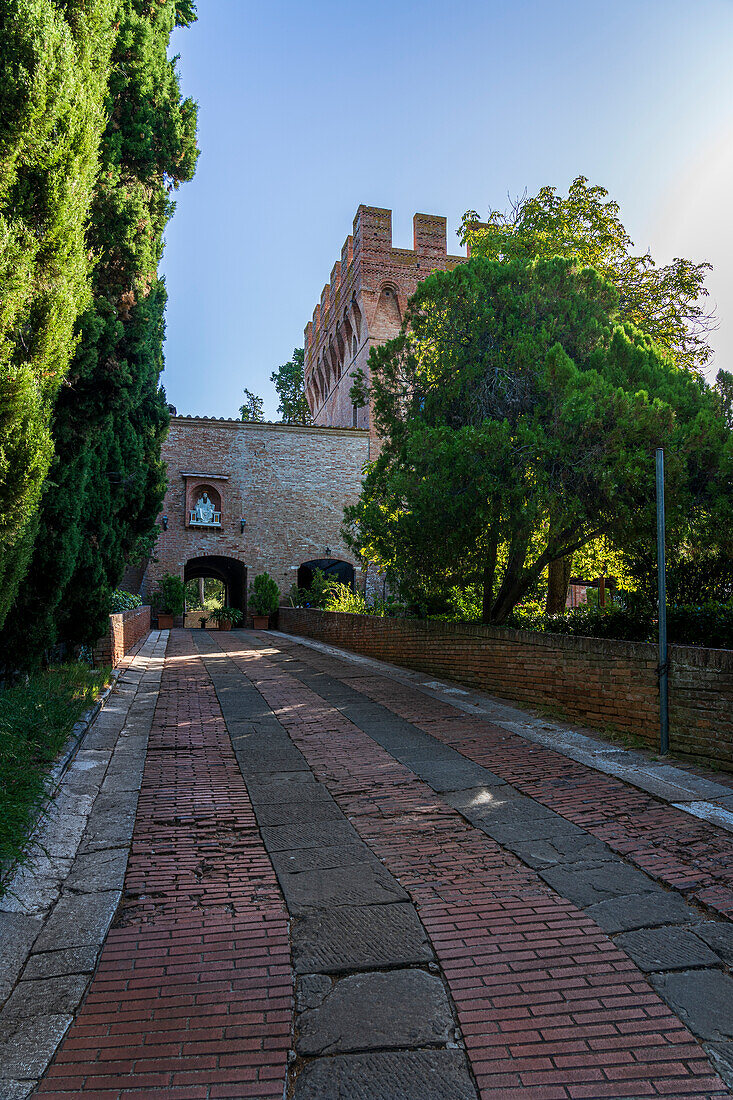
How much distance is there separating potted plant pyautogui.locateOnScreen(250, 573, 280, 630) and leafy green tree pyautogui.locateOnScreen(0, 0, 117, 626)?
19.0 meters

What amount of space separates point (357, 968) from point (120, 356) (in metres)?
7.72

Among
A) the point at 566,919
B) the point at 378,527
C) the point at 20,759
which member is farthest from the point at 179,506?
the point at 566,919

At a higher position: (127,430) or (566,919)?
(127,430)

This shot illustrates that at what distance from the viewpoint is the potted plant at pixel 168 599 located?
24172 millimetres

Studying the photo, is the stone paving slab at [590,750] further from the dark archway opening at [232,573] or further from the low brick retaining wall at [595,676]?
the dark archway opening at [232,573]

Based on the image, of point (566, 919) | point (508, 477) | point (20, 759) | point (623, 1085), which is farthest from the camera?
point (508, 477)

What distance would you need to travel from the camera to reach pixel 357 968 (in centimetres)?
279

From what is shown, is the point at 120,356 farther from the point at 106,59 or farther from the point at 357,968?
the point at 357,968

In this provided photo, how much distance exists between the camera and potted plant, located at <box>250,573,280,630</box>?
24.7 metres

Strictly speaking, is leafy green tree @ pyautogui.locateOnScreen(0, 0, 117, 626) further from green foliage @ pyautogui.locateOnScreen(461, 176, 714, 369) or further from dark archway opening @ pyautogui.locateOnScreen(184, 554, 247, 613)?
dark archway opening @ pyautogui.locateOnScreen(184, 554, 247, 613)

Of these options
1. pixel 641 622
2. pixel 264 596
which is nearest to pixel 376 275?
pixel 264 596

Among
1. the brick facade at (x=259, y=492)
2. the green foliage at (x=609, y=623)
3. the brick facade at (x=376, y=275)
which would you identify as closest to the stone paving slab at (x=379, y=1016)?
the green foliage at (x=609, y=623)

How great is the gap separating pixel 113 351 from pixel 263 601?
17.3 metres

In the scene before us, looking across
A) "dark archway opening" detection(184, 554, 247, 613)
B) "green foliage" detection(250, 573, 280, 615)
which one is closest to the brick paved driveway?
"green foliage" detection(250, 573, 280, 615)
